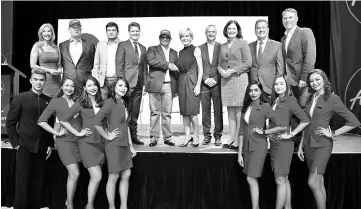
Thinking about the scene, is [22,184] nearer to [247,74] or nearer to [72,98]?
[72,98]

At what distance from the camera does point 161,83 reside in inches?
164

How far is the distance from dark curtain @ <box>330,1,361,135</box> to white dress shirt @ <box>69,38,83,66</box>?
3.63 metres

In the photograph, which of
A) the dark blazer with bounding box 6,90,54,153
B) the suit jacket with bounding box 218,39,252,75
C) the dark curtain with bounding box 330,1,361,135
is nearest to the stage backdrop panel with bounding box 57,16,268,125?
the dark curtain with bounding box 330,1,361,135

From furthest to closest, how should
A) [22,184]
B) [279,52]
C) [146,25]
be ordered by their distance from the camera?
[146,25]
[279,52]
[22,184]

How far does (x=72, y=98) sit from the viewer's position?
360cm

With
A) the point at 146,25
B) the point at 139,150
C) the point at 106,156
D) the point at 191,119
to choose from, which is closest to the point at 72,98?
the point at 106,156

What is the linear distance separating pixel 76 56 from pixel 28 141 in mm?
1126

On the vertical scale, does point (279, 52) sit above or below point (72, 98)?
above

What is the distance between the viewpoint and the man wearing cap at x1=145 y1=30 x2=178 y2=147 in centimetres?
416

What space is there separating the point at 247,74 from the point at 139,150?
1353mm

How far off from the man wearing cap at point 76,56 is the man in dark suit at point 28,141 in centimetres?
66

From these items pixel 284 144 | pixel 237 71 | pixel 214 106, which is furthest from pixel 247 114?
pixel 214 106

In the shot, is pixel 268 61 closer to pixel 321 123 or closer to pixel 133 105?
pixel 321 123

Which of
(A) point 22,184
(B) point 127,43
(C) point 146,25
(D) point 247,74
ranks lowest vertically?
(A) point 22,184
